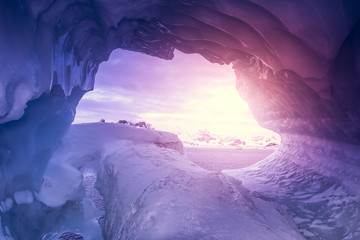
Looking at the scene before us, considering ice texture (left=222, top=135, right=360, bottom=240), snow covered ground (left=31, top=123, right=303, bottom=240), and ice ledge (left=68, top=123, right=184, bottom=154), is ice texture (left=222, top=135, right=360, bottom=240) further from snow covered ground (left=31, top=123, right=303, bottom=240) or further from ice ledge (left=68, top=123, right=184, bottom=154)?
ice ledge (left=68, top=123, right=184, bottom=154)

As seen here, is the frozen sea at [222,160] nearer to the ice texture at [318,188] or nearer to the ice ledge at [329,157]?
the ice ledge at [329,157]

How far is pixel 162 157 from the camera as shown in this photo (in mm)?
4578

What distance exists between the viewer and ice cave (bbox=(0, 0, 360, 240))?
239 centimetres

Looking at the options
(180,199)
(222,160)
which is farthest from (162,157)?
(222,160)

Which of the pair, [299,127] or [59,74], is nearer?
[59,74]

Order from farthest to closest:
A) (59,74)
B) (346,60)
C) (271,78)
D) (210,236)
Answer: (271,78) < (59,74) < (346,60) < (210,236)

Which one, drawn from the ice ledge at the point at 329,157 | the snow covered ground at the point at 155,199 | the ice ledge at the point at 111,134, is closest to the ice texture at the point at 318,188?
the ice ledge at the point at 329,157

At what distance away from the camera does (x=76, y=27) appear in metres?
3.51

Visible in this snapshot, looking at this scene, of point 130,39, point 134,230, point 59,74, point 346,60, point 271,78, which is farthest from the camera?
Result: point 130,39

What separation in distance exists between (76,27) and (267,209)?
3.99 meters

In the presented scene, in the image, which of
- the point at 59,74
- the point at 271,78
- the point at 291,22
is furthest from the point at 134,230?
the point at 271,78

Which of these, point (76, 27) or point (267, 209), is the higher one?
Result: point (76, 27)

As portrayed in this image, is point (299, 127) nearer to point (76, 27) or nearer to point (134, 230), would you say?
point (134, 230)

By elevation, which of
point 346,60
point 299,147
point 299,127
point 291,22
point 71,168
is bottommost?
point 71,168
